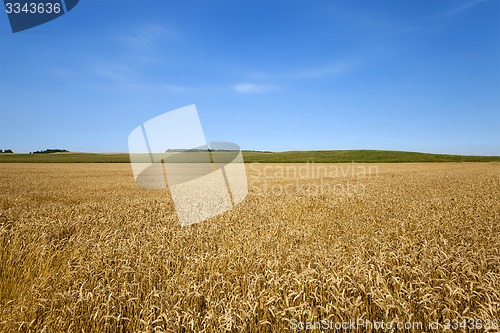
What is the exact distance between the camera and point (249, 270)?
182 inches

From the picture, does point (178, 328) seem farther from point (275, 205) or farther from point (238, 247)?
point (275, 205)

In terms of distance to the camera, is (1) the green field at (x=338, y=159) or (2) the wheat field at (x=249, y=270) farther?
(1) the green field at (x=338, y=159)

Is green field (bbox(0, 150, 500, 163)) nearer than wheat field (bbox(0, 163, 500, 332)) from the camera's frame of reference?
No

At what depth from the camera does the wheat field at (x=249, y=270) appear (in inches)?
128

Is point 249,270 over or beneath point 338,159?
beneath

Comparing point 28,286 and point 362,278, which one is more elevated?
point 362,278

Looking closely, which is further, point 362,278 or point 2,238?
point 2,238

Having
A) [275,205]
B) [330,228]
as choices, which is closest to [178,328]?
[330,228]

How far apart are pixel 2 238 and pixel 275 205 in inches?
310

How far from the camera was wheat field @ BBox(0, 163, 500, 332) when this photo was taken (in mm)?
3252

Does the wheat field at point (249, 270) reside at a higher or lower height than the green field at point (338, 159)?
lower

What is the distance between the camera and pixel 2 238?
6.08 meters

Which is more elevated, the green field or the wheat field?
the green field

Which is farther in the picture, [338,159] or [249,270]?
[338,159]
